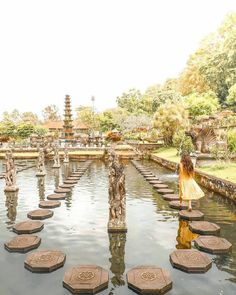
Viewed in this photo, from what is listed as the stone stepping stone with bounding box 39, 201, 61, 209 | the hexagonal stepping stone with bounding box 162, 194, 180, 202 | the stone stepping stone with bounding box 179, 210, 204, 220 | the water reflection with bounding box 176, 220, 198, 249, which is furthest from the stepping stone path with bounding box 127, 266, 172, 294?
the hexagonal stepping stone with bounding box 162, 194, 180, 202

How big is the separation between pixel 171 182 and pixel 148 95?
51555 mm

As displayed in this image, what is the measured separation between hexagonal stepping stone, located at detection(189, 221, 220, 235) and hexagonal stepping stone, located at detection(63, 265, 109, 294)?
3.51 metres

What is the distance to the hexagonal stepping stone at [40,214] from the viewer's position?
32.9ft

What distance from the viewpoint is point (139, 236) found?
834 centimetres

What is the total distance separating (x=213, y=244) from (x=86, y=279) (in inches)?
135

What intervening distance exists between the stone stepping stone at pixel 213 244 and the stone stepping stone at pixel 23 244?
163 inches

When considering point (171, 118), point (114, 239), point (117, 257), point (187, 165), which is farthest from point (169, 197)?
point (171, 118)

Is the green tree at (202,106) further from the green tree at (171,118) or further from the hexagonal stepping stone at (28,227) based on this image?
the hexagonal stepping stone at (28,227)

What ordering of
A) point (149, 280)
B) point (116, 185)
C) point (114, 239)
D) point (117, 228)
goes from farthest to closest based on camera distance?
point (117, 228), point (116, 185), point (114, 239), point (149, 280)

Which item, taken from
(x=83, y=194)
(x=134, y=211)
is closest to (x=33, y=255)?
(x=134, y=211)

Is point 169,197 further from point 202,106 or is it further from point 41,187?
point 202,106

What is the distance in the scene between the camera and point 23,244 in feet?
24.5

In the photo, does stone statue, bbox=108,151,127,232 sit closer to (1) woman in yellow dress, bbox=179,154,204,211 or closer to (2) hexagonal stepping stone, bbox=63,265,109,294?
(2) hexagonal stepping stone, bbox=63,265,109,294

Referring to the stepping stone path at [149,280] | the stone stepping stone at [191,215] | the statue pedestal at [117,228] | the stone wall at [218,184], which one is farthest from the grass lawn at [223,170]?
the stepping stone path at [149,280]
